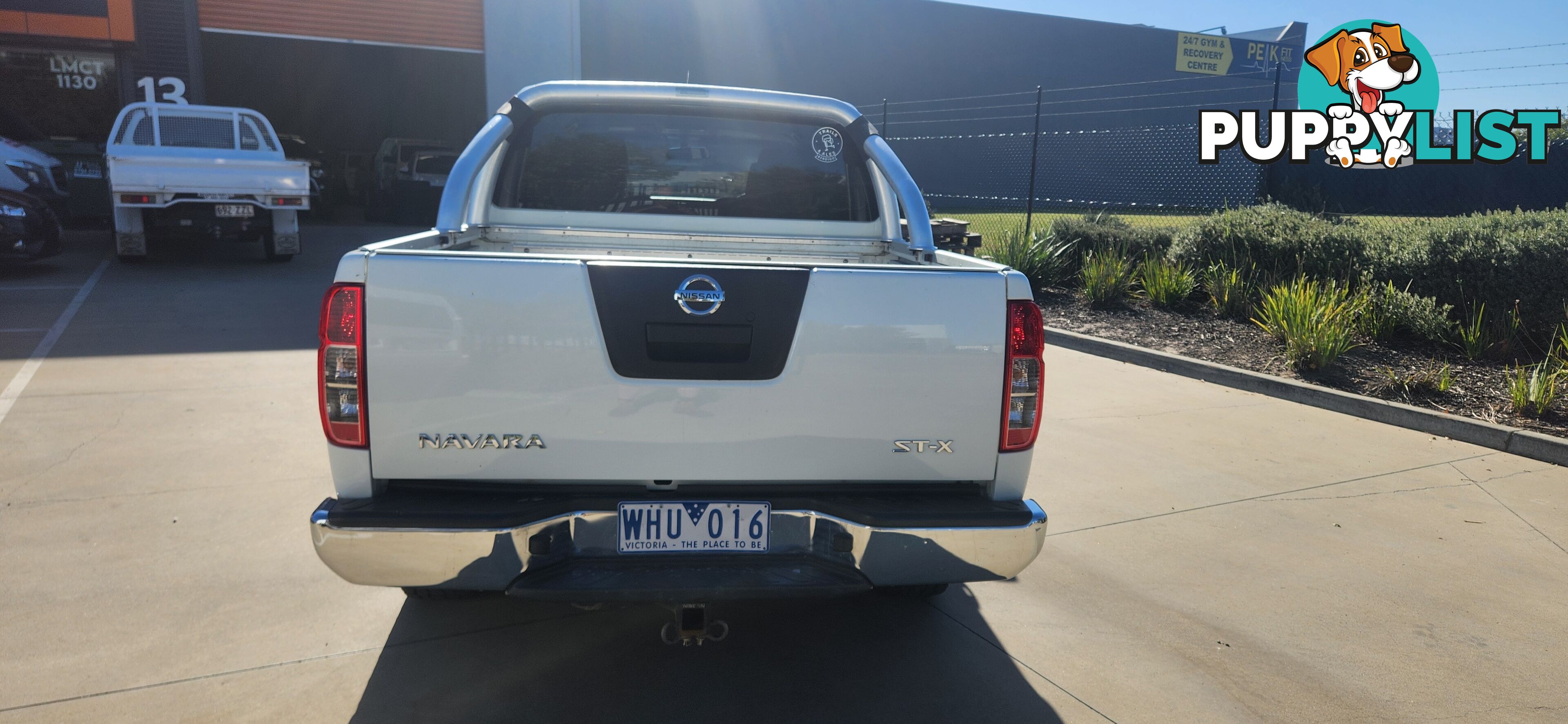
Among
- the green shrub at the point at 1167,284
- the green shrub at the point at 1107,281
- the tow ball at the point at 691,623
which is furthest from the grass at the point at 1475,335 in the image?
the tow ball at the point at 691,623

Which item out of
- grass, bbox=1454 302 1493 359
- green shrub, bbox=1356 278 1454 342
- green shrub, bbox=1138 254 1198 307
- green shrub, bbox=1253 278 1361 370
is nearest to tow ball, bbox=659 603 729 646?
green shrub, bbox=1253 278 1361 370

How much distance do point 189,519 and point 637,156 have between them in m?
2.53

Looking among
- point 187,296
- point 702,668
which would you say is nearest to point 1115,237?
point 702,668

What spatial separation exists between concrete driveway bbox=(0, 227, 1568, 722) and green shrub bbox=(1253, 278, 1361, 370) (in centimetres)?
149

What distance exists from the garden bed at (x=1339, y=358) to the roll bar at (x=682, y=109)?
4807mm

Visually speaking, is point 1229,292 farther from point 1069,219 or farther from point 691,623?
point 691,623

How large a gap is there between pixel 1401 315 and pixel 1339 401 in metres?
1.61

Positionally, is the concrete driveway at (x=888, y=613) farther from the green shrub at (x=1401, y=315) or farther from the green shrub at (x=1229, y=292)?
the green shrub at (x=1229, y=292)

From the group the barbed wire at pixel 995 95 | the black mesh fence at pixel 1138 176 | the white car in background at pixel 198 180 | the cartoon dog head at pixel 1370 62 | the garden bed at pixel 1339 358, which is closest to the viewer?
the garden bed at pixel 1339 358

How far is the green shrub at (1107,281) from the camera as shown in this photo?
1044 centimetres

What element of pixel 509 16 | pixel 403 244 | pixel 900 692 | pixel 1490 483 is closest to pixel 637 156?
pixel 403 244

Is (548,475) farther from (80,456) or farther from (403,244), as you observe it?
(80,456)

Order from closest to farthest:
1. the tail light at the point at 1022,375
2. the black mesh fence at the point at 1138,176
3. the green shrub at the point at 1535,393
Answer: the tail light at the point at 1022,375 → the green shrub at the point at 1535,393 → the black mesh fence at the point at 1138,176

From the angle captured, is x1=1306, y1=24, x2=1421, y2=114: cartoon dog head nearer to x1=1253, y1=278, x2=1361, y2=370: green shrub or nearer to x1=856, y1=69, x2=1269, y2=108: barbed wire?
x1=856, y1=69, x2=1269, y2=108: barbed wire
